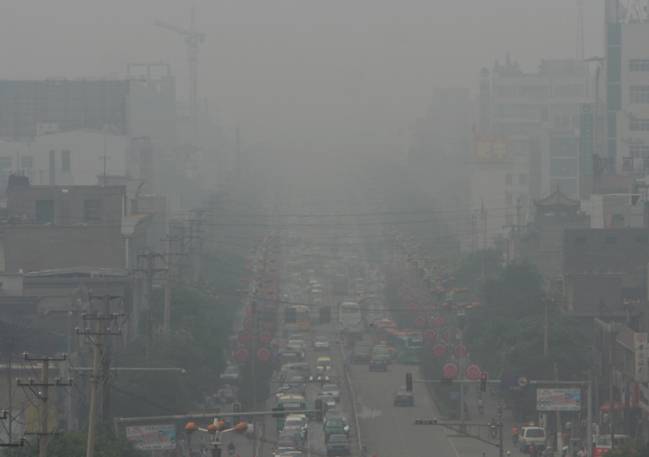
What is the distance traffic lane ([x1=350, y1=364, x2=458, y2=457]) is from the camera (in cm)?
A: 4741

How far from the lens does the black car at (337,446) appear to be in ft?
147

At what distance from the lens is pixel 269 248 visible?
351 feet

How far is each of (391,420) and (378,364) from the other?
1146 cm

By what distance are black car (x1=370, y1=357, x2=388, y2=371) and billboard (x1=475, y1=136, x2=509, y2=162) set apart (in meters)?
52.4

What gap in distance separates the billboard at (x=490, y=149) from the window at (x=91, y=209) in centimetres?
4808

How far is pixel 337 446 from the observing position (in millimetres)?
44969

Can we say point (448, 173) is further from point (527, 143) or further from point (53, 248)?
point (53, 248)

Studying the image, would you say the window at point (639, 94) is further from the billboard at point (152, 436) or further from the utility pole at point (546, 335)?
the billboard at point (152, 436)

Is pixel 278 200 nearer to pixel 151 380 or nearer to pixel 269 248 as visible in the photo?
pixel 269 248

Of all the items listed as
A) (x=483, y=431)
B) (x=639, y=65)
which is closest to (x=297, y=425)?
(x=483, y=431)

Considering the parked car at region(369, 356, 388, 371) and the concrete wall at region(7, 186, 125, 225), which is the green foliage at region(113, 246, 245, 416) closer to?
the concrete wall at region(7, 186, 125, 225)

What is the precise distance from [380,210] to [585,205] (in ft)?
175

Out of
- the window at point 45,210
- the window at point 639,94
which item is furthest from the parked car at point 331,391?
the window at point 639,94

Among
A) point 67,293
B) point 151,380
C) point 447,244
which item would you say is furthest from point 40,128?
point 151,380
